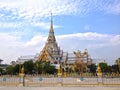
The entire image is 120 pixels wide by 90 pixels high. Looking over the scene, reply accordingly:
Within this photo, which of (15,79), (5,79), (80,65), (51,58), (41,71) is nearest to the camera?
(5,79)

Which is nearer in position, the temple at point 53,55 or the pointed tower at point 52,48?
the temple at point 53,55

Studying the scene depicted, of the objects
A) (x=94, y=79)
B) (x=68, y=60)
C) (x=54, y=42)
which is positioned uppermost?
(x=54, y=42)

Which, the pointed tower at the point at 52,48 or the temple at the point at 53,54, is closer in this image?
the temple at the point at 53,54

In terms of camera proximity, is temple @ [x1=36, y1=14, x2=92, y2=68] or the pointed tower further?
the pointed tower

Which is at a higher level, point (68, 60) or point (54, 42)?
point (54, 42)

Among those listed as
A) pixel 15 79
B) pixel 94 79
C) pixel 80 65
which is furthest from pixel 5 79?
pixel 80 65

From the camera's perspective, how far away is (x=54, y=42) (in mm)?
103062

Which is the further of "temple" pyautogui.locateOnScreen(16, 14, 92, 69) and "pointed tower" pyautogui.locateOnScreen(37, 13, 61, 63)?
"pointed tower" pyautogui.locateOnScreen(37, 13, 61, 63)

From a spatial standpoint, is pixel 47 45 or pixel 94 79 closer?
pixel 94 79

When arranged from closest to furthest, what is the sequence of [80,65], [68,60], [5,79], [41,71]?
[5,79]
[80,65]
[41,71]
[68,60]

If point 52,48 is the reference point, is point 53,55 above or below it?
A: below

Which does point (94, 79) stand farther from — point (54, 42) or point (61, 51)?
point (61, 51)

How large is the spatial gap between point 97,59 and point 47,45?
97.7 ft

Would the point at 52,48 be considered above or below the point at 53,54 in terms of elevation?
above
